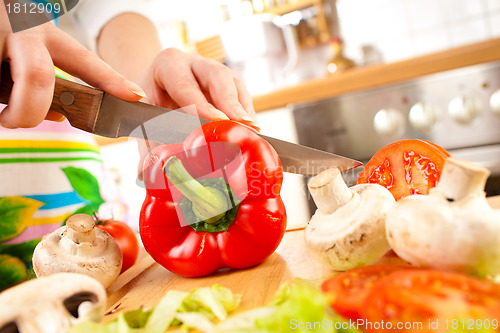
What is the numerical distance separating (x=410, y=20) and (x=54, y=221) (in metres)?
2.33

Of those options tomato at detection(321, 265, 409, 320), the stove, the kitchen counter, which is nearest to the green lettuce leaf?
tomato at detection(321, 265, 409, 320)

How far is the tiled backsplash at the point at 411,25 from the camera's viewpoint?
Result: 243cm

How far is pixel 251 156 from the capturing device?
2.39 ft

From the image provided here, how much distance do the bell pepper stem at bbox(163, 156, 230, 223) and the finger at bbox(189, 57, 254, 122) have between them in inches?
10.2

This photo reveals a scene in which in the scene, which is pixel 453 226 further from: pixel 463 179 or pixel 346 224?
pixel 346 224

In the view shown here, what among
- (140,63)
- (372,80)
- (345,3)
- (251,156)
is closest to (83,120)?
(251,156)

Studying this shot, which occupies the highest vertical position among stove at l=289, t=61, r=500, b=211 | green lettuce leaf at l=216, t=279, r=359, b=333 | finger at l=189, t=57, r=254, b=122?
finger at l=189, t=57, r=254, b=122

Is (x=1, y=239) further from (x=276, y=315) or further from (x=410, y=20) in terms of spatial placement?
(x=410, y=20)

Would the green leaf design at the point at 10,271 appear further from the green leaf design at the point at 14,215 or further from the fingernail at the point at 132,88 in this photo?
the fingernail at the point at 132,88

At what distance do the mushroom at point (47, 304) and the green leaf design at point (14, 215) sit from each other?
49 centimetres

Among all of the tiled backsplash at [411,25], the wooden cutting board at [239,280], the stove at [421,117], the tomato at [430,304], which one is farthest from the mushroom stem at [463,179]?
the tiled backsplash at [411,25]

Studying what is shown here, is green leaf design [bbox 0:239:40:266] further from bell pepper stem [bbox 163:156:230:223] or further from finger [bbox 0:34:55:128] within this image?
bell pepper stem [bbox 163:156:230:223]

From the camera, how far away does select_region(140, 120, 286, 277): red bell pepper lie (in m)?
0.74

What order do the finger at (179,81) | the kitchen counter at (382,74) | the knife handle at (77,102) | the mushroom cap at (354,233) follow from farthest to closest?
the kitchen counter at (382,74) < the finger at (179,81) < the knife handle at (77,102) < the mushroom cap at (354,233)
